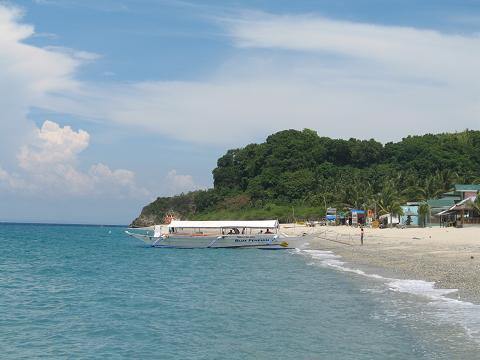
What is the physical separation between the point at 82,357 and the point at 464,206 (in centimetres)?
5820

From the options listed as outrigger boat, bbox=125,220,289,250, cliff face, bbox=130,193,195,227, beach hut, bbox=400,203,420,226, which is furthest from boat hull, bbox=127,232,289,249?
cliff face, bbox=130,193,195,227

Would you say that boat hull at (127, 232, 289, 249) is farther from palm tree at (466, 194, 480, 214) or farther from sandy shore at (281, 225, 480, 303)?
palm tree at (466, 194, 480, 214)

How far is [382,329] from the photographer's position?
600 inches

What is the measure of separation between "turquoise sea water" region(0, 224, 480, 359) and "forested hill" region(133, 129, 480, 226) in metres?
73.1

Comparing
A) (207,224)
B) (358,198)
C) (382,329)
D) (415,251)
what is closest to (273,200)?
(358,198)

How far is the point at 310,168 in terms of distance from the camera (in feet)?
422

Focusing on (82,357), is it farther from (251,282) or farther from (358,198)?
(358,198)

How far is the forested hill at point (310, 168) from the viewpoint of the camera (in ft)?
368

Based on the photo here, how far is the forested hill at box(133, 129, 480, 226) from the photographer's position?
11214 centimetres

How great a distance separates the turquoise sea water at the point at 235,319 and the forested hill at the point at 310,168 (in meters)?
73.1

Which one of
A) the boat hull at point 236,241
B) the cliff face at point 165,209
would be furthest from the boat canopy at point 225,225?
the cliff face at point 165,209

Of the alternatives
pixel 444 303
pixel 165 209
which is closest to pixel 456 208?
pixel 444 303

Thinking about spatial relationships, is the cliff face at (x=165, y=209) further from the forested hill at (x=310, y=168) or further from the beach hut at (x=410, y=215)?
the beach hut at (x=410, y=215)

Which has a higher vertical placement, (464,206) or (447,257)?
(464,206)
